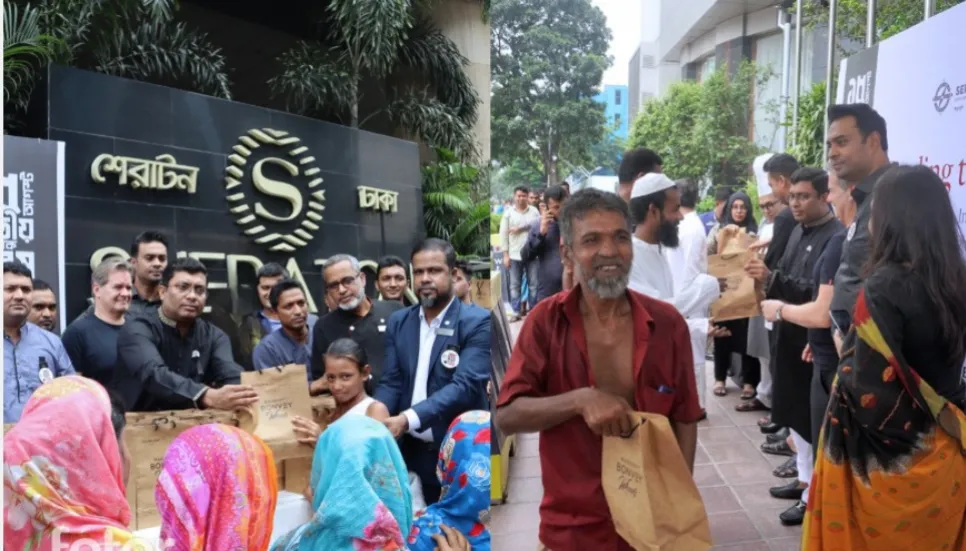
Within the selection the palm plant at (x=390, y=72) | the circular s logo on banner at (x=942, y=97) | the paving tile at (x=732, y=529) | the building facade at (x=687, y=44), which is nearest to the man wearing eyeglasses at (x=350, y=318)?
the palm plant at (x=390, y=72)

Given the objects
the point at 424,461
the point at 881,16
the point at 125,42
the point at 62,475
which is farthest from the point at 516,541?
the point at 881,16

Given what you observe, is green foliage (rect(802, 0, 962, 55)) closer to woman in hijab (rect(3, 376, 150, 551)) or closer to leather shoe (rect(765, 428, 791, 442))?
leather shoe (rect(765, 428, 791, 442))

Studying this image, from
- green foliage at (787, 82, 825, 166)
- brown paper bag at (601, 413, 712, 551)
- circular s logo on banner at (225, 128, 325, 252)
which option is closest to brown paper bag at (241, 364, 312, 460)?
circular s logo on banner at (225, 128, 325, 252)

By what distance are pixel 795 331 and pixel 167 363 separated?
1630 mm

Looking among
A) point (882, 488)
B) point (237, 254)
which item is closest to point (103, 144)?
point (237, 254)

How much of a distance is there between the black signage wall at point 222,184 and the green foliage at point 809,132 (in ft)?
3.22

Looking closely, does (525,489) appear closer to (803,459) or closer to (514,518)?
(514,518)

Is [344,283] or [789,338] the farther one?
[789,338]

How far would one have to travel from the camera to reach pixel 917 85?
1964 millimetres

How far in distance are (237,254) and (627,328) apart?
0.91 meters

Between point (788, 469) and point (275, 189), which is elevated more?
point (275, 189)

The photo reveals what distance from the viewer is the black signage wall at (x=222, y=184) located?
5.41ft

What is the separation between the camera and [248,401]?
6.00 ft

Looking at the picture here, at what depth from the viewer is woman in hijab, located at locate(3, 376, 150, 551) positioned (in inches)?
58.7
